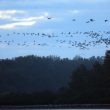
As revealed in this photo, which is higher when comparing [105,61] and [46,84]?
[105,61]

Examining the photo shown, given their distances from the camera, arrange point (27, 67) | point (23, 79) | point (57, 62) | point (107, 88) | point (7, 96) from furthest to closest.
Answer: point (57, 62) < point (27, 67) < point (23, 79) < point (7, 96) < point (107, 88)

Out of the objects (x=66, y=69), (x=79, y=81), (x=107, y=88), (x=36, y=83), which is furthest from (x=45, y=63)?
(x=107, y=88)

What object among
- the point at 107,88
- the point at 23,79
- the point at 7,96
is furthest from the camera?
the point at 23,79

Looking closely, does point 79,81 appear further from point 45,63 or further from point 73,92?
point 45,63

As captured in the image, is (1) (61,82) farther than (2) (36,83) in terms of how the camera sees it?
Yes

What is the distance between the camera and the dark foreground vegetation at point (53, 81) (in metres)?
93.2

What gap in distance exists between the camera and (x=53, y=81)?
15425cm

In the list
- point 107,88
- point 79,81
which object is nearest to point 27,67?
point 79,81

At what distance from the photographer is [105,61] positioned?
3971 inches

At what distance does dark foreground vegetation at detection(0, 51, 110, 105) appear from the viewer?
93.2 m

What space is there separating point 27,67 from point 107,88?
6554 centimetres

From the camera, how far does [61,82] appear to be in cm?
15612

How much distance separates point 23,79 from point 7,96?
44890 mm

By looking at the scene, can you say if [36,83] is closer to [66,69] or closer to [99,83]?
[66,69]
